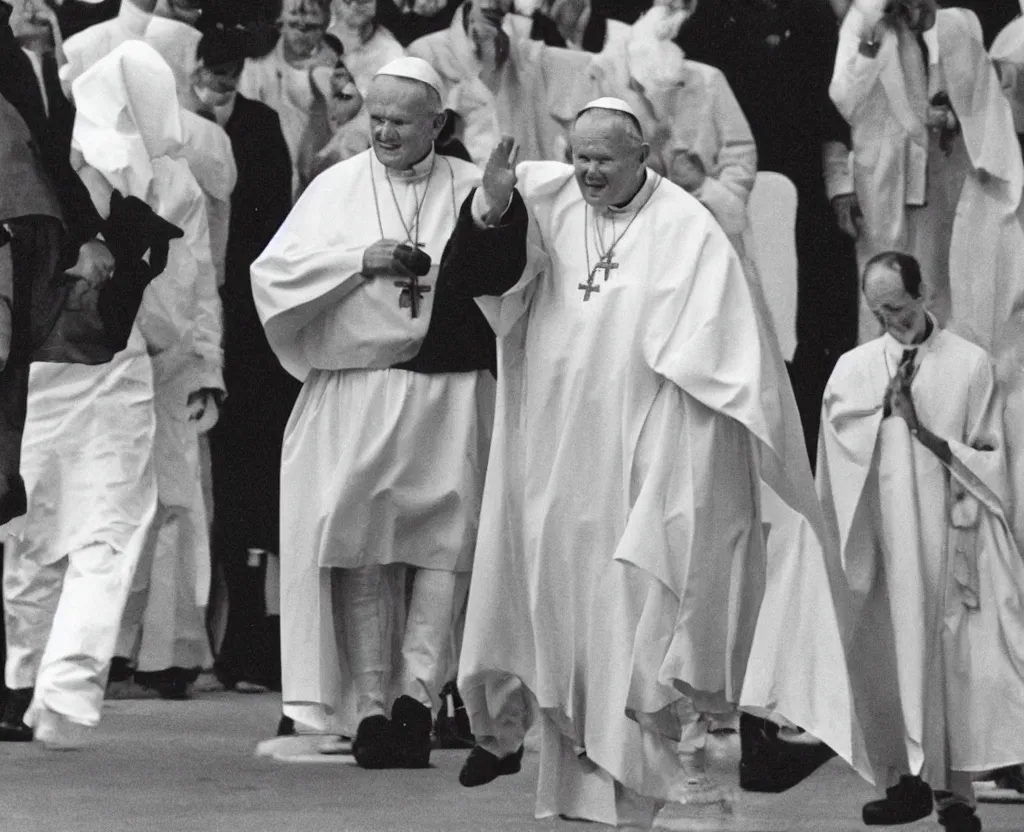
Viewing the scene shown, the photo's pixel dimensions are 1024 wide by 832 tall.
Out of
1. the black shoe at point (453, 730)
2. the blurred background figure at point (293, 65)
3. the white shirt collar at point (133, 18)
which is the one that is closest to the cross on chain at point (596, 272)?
the black shoe at point (453, 730)

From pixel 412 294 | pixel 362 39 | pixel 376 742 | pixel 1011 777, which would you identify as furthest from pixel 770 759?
pixel 362 39

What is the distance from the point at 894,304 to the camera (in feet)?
32.3

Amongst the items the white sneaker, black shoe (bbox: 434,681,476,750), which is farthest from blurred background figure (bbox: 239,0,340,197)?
the white sneaker

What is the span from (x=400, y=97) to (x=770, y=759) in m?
2.68

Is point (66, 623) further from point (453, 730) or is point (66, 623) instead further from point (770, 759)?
point (770, 759)

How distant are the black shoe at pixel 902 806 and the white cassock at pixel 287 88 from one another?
16.4 feet

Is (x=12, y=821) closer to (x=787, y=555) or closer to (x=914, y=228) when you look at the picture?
(x=787, y=555)

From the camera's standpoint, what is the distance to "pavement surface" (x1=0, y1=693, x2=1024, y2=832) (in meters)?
9.09

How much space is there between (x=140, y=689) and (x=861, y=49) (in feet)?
14.0

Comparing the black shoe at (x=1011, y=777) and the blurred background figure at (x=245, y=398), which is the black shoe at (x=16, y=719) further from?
the black shoe at (x=1011, y=777)

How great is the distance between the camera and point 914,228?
13078 millimetres

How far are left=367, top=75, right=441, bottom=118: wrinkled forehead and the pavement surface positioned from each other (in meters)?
2.34

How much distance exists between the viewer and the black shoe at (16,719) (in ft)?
36.4

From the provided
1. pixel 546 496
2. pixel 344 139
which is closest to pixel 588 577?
pixel 546 496
